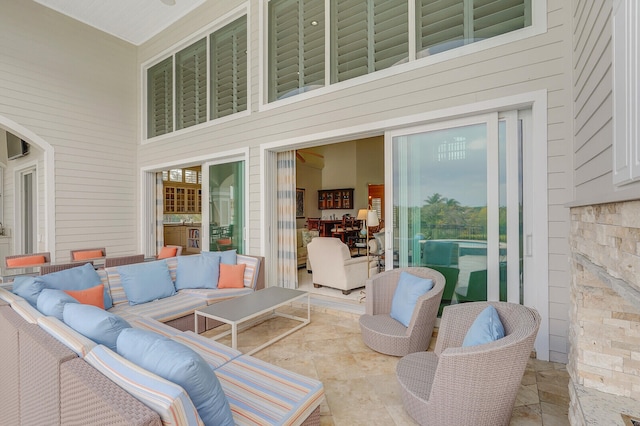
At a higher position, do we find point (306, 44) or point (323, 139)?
point (306, 44)

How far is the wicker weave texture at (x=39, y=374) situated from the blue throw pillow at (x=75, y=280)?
1.34 metres

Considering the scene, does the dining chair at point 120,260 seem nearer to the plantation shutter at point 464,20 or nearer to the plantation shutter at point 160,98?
the plantation shutter at point 160,98

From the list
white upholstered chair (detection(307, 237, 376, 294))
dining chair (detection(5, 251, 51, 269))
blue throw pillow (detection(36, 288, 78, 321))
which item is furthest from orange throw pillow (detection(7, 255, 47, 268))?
white upholstered chair (detection(307, 237, 376, 294))

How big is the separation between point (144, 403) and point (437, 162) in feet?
10.8

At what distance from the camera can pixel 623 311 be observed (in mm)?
1670

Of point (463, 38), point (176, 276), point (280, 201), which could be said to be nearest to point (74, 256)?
point (176, 276)

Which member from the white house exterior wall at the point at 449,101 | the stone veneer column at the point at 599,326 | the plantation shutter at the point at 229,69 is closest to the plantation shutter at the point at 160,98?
the plantation shutter at the point at 229,69

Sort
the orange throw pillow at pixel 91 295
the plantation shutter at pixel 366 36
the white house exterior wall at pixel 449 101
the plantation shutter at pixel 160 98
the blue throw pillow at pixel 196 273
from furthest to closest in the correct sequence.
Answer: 1. the plantation shutter at pixel 160 98
2. the blue throw pillow at pixel 196 273
3. the plantation shutter at pixel 366 36
4. the orange throw pillow at pixel 91 295
5. the white house exterior wall at pixel 449 101

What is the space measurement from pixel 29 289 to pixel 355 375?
275 cm

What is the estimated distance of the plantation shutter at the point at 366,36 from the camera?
3564 millimetres

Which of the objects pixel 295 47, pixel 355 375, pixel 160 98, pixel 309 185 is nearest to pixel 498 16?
pixel 295 47

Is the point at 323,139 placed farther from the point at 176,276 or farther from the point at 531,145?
the point at 176,276

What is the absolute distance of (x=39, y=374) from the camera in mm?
1415

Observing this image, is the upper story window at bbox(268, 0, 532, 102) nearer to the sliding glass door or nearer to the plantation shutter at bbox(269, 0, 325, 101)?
the plantation shutter at bbox(269, 0, 325, 101)
